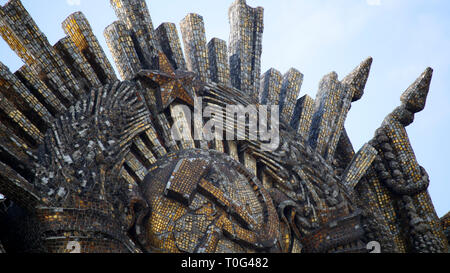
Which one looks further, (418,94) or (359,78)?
(359,78)

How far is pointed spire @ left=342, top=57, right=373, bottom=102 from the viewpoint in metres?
9.17

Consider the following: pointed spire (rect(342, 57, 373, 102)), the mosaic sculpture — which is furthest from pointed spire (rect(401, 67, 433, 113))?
pointed spire (rect(342, 57, 373, 102))

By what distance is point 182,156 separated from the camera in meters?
7.04

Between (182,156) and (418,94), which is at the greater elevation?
(418,94)

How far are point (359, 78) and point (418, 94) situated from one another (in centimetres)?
79

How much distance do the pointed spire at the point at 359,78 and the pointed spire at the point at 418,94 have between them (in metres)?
0.56

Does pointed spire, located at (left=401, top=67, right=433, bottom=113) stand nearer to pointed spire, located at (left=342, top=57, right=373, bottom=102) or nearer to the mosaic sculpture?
the mosaic sculpture

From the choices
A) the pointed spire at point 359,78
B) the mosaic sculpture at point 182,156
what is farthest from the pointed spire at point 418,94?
the pointed spire at point 359,78

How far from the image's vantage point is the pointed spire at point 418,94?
8984mm

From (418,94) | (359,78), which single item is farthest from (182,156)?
(418,94)

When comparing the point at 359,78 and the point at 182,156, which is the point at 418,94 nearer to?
the point at 359,78

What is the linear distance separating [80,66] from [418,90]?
4449 mm

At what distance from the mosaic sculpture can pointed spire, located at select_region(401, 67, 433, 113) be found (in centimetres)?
1

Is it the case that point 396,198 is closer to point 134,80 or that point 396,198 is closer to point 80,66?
point 134,80
